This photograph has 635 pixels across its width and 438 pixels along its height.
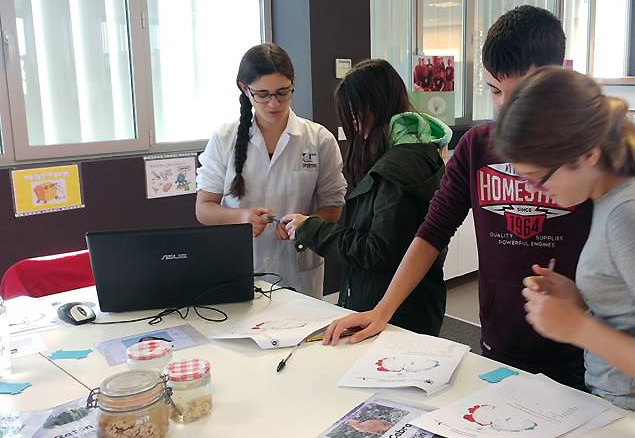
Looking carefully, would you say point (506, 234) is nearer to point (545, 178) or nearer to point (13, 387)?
point (545, 178)

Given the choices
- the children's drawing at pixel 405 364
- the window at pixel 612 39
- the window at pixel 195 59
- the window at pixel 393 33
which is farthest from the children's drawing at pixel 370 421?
the window at pixel 612 39

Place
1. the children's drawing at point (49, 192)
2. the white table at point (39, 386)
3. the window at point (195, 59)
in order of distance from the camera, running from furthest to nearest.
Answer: the window at point (195, 59)
the children's drawing at point (49, 192)
the white table at point (39, 386)

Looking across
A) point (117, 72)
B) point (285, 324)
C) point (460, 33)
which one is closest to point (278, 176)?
point (285, 324)

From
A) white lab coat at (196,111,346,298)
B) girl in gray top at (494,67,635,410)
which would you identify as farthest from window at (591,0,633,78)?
girl in gray top at (494,67,635,410)

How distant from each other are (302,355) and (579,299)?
662 millimetres

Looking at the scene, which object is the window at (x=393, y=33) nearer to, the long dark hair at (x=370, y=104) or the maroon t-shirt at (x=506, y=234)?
the long dark hair at (x=370, y=104)

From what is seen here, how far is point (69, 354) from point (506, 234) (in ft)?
3.69

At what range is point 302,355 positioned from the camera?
1518 mm

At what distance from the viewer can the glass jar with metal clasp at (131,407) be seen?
107cm

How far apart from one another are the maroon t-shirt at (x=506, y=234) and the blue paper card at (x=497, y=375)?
0.21 m

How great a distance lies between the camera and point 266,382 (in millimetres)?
1382

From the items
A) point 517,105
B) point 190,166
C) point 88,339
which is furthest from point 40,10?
point 517,105

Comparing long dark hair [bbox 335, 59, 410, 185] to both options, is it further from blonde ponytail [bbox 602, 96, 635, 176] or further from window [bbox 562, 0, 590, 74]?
window [bbox 562, 0, 590, 74]

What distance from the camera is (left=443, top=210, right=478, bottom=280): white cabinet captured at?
14.8ft
